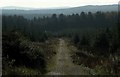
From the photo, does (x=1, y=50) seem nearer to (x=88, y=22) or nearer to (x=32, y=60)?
(x=32, y=60)

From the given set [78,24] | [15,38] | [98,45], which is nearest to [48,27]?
[78,24]

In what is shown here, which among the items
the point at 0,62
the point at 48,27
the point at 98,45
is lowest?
the point at 48,27

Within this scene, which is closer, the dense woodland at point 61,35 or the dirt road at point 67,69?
the dirt road at point 67,69

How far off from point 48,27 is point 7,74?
4415 inches

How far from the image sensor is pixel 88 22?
11275cm

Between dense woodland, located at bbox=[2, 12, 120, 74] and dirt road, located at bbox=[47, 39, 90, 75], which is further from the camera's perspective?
dense woodland, located at bbox=[2, 12, 120, 74]

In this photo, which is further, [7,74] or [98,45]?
[98,45]

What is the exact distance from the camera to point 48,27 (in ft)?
409

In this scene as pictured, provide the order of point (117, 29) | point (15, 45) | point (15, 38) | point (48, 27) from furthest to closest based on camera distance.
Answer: point (48, 27) → point (117, 29) → point (15, 38) → point (15, 45)

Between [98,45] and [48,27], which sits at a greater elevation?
[98,45]

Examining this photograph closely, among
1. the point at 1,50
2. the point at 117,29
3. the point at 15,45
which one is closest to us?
the point at 1,50

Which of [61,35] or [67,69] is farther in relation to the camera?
[61,35]

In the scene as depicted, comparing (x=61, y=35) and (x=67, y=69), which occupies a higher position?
(x=67, y=69)

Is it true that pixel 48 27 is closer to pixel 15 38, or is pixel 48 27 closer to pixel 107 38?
pixel 107 38
